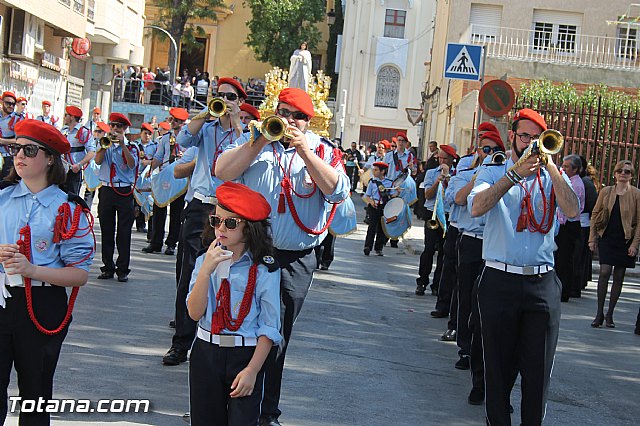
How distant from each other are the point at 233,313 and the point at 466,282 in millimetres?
5014

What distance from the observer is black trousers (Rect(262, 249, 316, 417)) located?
21.8ft

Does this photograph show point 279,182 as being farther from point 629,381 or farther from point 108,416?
point 629,381

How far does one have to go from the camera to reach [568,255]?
15516mm

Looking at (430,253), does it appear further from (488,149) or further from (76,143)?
(76,143)

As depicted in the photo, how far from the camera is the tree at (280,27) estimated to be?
208ft

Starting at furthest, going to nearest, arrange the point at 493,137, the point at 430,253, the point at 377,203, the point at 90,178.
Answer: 1. the point at 377,203
2. the point at 90,178
3. the point at 430,253
4. the point at 493,137

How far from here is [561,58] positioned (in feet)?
104

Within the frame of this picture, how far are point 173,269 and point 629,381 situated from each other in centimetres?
→ 679

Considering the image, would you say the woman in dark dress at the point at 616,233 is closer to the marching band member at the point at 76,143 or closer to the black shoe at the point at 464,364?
the black shoe at the point at 464,364

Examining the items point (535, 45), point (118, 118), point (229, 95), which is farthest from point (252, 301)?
point (535, 45)

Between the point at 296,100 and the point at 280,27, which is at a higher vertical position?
the point at 280,27

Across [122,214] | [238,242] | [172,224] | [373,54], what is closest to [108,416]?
[238,242]

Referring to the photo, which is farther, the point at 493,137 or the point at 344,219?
the point at 493,137

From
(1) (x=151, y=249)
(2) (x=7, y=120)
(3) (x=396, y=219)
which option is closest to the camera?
(1) (x=151, y=249)
